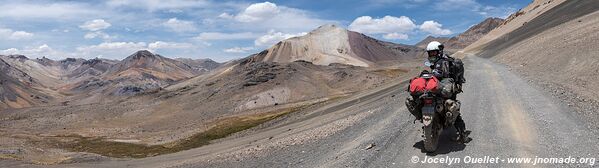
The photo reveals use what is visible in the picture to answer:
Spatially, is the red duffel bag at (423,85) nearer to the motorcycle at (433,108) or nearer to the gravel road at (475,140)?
the motorcycle at (433,108)

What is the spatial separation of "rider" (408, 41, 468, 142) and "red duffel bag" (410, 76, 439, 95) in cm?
100

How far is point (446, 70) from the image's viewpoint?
13023 mm

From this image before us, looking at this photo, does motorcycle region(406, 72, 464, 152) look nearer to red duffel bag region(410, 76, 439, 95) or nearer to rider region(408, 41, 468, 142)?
red duffel bag region(410, 76, 439, 95)

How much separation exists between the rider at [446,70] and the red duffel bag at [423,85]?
3.29ft

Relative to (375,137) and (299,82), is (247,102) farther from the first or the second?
(375,137)

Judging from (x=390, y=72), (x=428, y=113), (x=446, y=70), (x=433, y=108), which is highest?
(x=446, y=70)

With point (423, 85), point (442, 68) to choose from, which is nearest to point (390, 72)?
point (442, 68)

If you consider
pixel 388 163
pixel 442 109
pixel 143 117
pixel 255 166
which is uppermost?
pixel 442 109

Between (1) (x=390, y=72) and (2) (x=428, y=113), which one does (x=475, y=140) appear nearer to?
(2) (x=428, y=113)

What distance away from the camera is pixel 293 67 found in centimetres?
14450

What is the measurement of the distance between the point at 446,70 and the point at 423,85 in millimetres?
1481

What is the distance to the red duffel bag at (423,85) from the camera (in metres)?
11.8

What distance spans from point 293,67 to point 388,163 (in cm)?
13231

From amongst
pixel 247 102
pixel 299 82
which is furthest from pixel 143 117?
pixel 299 82
